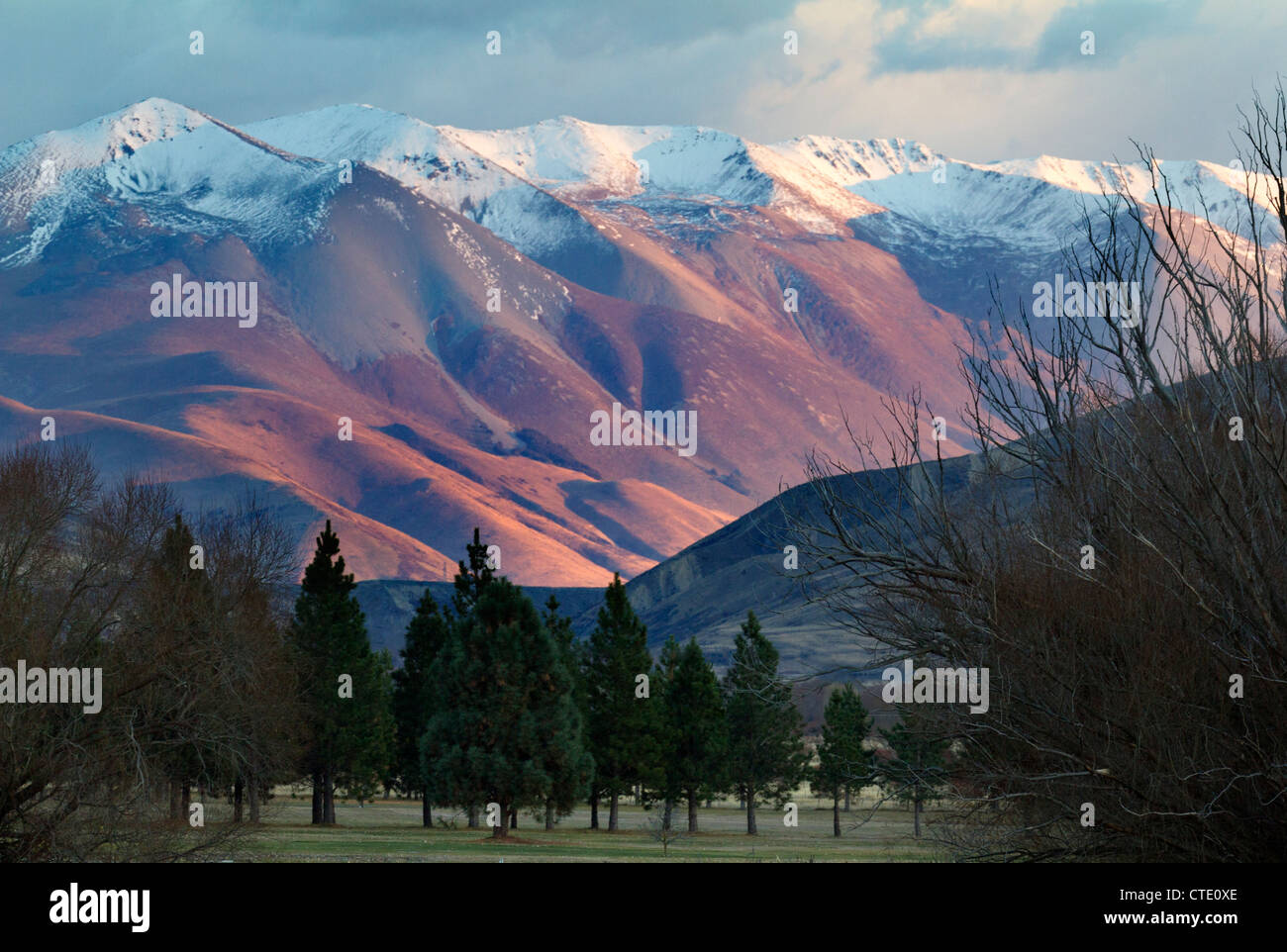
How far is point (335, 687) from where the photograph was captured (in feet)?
217

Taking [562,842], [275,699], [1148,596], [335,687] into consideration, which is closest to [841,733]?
[562,842]

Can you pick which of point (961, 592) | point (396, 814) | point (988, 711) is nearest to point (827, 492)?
point (961, 592)

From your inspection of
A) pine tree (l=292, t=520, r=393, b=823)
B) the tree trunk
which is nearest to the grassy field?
the tree trunk

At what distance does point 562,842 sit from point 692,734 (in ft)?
55.4

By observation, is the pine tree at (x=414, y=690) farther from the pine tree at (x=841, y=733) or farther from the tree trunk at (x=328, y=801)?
the pine tree at (x=841, y=733)

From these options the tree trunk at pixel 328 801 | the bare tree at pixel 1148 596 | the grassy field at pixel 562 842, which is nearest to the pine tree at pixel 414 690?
the grassy field at pixel 562 842

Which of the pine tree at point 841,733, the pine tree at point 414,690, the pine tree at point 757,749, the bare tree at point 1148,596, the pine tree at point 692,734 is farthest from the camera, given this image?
the pine tree at point 414,690

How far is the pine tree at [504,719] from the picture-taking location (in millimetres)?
56031

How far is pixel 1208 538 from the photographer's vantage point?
1388 cm

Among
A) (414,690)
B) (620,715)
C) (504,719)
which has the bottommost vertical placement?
(620,715)

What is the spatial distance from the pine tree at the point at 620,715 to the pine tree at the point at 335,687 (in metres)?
10.9

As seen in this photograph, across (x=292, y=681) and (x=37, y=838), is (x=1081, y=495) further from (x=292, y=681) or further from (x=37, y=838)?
(x=292, y=681)

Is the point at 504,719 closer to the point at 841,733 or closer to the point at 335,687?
the point at 335,687

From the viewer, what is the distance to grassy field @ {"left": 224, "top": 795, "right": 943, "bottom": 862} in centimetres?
4344
